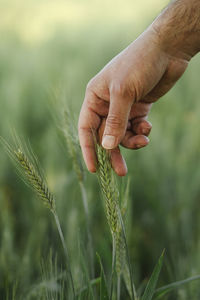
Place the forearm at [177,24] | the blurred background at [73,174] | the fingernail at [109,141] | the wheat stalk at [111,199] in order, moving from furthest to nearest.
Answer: the blurred background at [73,174] < the forearm at [177,24] < the fingernail at [109,141] < the wheat stalk at [111,199]

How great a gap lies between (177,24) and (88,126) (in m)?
0.38

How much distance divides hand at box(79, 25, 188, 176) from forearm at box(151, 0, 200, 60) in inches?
0.8

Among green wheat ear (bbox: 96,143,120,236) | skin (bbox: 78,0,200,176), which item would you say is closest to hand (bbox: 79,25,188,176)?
skin (bbox: 78,0,200,176)

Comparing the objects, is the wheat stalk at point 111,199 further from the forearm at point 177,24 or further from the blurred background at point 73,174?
the forearm at point 177,24

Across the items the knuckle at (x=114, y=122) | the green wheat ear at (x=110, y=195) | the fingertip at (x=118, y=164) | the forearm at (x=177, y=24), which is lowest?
the fingertip at (x=118, y=164)

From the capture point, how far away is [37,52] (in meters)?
3.84

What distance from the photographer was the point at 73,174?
5.08ft

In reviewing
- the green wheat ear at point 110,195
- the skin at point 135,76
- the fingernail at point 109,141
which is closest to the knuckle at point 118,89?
the skin at point 135,76

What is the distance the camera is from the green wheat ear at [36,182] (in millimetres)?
716

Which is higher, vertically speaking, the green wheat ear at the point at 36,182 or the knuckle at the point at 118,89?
the knuckle at the point at 118,89

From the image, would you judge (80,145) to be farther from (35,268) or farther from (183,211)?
(183,211)

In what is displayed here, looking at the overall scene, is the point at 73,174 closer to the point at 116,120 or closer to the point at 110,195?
the point at 116,120

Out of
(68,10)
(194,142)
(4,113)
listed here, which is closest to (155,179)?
(194,142)

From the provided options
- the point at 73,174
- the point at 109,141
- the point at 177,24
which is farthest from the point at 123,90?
the point at 73,174
